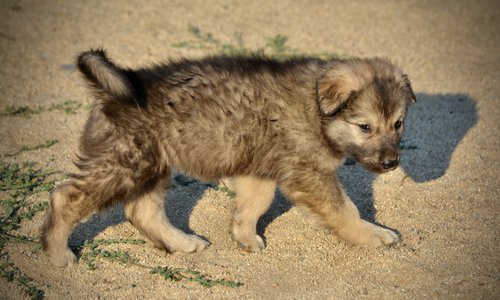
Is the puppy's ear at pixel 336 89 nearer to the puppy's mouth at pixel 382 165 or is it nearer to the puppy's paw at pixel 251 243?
the puppy's mouth at pixel 382 165

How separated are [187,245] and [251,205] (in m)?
0.59

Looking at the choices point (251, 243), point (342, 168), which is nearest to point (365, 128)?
point (251, 243)

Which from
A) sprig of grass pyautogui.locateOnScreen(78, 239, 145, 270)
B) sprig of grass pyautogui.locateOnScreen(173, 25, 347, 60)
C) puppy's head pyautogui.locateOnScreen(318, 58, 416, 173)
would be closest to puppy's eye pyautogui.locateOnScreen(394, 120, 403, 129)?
puppy's head pyautogui.locateOnScreen(318, 58, 416, 173)

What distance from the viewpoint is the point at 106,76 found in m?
3.93

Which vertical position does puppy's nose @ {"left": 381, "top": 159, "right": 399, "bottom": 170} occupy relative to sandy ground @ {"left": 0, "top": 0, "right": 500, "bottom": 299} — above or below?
above

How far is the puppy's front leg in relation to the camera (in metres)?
4.39

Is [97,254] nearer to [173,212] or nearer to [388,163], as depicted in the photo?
[173,212]

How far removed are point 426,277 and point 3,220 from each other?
3.22 meters

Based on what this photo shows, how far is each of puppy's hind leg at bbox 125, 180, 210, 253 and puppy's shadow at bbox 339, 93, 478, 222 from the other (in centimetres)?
155

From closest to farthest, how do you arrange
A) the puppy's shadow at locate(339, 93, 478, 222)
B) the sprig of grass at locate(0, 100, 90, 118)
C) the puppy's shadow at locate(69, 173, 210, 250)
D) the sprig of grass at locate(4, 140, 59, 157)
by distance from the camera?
the puppy's shadow at locate(69, 173, 210, 250), the puppy's shadow at locate(339, 93, 478, 222), the sprig of grass at locate(4, 140, 59, 157), the sprig of grass at locate(0, 100, 90, 118)

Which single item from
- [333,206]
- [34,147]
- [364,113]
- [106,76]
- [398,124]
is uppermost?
[106,76]

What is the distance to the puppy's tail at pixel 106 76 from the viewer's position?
3934 mm

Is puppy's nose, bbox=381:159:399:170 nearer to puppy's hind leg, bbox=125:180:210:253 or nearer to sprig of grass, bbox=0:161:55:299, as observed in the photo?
puppy's hind leg, bbox=125:180:210:253

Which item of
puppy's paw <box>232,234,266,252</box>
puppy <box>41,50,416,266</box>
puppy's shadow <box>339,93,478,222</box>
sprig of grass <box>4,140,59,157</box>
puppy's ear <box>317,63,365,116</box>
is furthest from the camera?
sprig of grass <box>4,140,59,157</box>
